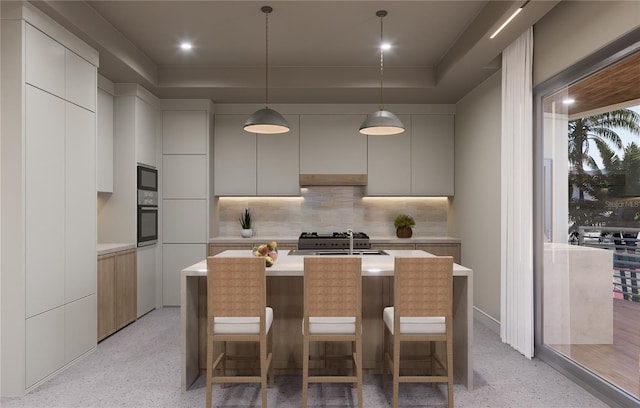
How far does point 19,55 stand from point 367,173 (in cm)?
418

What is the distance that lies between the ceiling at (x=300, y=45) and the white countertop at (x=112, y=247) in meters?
1.95

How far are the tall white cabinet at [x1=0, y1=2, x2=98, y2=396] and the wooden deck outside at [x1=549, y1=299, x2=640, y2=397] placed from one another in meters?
4.22

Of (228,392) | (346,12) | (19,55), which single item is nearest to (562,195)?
(346,12)

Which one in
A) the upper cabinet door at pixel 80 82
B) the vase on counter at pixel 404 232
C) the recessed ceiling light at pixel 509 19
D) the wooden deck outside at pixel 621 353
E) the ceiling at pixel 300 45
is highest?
the ceiling at pixel 300 45

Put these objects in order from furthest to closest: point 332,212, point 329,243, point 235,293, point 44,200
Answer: point 332,212 < point 329,243 < point 44,200 < point 235,293

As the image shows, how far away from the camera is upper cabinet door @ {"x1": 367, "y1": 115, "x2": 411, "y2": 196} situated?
19.1 ft

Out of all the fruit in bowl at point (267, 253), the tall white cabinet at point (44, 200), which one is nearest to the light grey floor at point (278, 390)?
the tall white cabinet at point (44, 200)

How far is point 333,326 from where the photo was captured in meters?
2.65

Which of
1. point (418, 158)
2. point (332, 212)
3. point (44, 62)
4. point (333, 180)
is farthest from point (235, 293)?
point (418, 158)

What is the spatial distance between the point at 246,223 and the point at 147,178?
1528 millimetres

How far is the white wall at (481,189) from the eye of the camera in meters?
4.42

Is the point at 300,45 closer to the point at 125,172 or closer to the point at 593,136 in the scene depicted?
the point at 125,172

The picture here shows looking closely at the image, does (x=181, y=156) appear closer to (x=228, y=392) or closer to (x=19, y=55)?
(x=19, y=55)

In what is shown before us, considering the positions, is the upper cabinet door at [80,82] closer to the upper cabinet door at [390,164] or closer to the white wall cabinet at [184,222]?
the white wall cabinet at [184,222]
